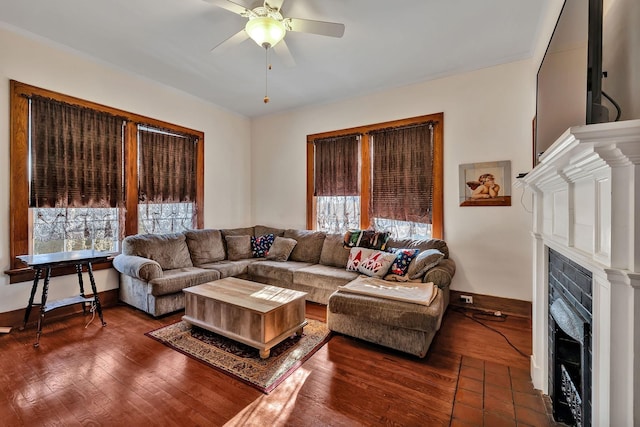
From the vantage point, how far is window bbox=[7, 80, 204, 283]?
9.34 ft

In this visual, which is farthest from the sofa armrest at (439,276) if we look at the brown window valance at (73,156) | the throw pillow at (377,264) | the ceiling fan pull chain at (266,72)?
the brown window valance at (73,156)

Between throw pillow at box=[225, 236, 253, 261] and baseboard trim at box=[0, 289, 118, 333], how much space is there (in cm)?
149

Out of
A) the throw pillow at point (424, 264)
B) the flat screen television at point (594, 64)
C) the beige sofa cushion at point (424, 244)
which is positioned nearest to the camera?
the flat screen television at point (594, 64)

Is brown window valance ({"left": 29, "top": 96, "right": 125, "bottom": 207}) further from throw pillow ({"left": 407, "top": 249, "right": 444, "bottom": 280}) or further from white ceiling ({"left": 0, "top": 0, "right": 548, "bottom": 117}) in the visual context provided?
throw pillow ({"left": 407, "top": 249, "right": 444, "bottom": 280})

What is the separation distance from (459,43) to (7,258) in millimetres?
5093

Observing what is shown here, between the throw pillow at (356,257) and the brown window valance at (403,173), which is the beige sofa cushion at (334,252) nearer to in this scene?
the throw pillow at (356,257)

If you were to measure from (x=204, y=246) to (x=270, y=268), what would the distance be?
1.07 meters

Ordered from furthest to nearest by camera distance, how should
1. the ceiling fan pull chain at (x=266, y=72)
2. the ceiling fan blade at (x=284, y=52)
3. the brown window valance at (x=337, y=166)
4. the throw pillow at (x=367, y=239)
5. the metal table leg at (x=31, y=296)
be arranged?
the brown window valance at (x=337, y=166)
the throw pillow at (x=367, y=239)
the ceiling fan pull chain at (x=266, y=72)
the metal table leg at (x=31, y=296)
the ceiling fan blade at (x=284, y=52)

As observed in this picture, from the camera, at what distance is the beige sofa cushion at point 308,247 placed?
13.6ft

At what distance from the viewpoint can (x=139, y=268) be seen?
118 inches

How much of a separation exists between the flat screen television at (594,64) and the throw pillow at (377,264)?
191cm

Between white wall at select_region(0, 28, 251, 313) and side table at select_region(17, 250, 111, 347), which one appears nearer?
side table at select_region(17, 250, 111, 347)

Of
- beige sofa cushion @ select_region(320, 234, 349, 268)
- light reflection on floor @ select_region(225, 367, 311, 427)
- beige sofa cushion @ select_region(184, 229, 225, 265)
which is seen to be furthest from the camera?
beige sofa cushion @ select_region(184, 229, 225, 265)

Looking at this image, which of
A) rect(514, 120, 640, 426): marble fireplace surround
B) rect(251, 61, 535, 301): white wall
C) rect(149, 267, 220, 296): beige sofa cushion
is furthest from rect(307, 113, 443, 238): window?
rect(514, 120, 640, 426): marble fireplace surround
